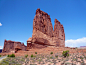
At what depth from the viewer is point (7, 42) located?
181ft

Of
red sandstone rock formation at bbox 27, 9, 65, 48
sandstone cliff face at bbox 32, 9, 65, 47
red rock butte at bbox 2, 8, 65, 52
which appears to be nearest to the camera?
red rock butte at bbox 2, 8, 65, 52

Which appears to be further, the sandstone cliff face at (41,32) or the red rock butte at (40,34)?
the sandstone cliff face at (41,32)

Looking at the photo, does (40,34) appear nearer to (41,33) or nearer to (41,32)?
(41,33)

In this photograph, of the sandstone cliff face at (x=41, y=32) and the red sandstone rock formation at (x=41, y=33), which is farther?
the sandstone cliff face at (x=41, y=32)

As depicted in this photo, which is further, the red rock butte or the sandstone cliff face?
the sandstone cliff face

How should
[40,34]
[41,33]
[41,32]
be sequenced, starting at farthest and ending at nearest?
[41,32]
[41,33]
[40,34]

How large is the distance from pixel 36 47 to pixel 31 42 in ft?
7.76

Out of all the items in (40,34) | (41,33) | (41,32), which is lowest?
(40,34)

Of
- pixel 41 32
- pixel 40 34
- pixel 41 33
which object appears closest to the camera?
pixel 40 34

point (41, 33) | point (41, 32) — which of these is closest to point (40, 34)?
point (41, 33)

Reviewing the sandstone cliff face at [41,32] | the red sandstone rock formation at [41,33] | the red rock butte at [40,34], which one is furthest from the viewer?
the sandstone cliff face at [41,32]

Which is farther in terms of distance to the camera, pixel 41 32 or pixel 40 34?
pixel 41 32

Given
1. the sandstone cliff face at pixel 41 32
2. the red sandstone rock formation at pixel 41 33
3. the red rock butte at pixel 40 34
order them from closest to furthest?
the red rock butte at pixel 40 34 < the red sandstone rock formation at pixel 41 33 < the sandstone cliff face at pixel 41 32

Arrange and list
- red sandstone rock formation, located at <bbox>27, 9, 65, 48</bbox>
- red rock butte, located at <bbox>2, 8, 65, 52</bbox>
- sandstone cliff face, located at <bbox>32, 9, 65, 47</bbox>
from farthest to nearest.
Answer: sandstone cliff face, located at <bbox>32, 9, 65, 47</bbox> → red sandstone rock formation, located at <bbox>27, 9, 65, 48</bbox> → red rock butte, located at <bbox>2, 8, 65, 52</bbox>
